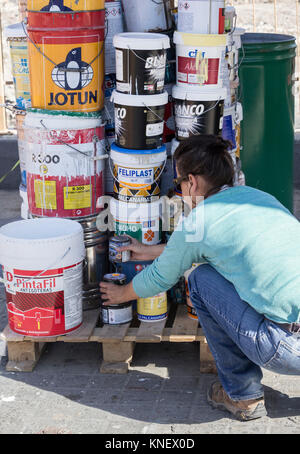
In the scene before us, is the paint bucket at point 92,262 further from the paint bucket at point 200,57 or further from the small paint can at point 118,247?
the paint bucket at point 200,57

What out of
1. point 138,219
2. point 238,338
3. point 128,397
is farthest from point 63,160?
point 238,338

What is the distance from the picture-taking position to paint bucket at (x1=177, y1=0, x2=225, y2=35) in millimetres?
3762

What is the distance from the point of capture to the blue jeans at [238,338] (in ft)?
9.62

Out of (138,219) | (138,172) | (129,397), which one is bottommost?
Answer: (129,397)

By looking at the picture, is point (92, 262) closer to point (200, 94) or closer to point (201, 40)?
point (200, 94)

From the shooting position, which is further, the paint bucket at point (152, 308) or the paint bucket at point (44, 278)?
the paint bucket at point (152, 308)

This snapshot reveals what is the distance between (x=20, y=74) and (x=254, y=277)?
7.36 feet

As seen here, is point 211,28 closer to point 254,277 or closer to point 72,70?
point 72,70

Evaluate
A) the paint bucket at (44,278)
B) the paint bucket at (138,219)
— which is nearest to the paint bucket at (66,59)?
the paint bucket at (138,219)

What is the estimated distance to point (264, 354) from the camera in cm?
296

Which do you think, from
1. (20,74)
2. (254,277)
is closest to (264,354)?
(254,277)

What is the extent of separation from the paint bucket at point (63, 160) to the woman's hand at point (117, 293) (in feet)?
1.72

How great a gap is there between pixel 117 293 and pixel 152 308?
1.11ft

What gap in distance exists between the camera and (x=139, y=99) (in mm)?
3689
